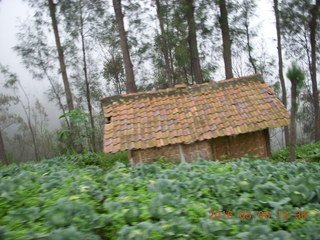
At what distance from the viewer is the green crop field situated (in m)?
1.78

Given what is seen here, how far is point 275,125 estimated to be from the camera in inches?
267

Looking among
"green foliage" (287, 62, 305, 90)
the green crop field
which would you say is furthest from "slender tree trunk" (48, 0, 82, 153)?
"green foliage" (287, 62, 305, 90)

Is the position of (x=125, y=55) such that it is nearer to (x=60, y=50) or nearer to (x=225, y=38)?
(x=60, y=50)

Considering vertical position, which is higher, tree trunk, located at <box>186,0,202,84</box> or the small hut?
tree trunk, located at <box>186,0,202,84</box>

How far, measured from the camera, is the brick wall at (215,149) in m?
7.16

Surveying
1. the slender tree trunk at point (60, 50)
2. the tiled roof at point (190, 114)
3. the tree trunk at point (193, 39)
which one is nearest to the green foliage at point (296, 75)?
the tiled roof at point (190, 114)

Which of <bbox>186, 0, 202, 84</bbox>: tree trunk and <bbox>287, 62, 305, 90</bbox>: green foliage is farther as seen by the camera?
<bbox>186, 0, 202, 84</bbox>: tree trunk

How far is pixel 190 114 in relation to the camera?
7.52m

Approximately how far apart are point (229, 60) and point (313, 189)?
1139cm

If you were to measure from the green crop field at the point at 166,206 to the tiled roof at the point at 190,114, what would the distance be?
148 inches

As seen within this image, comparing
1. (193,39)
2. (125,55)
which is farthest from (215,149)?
(193,39)
